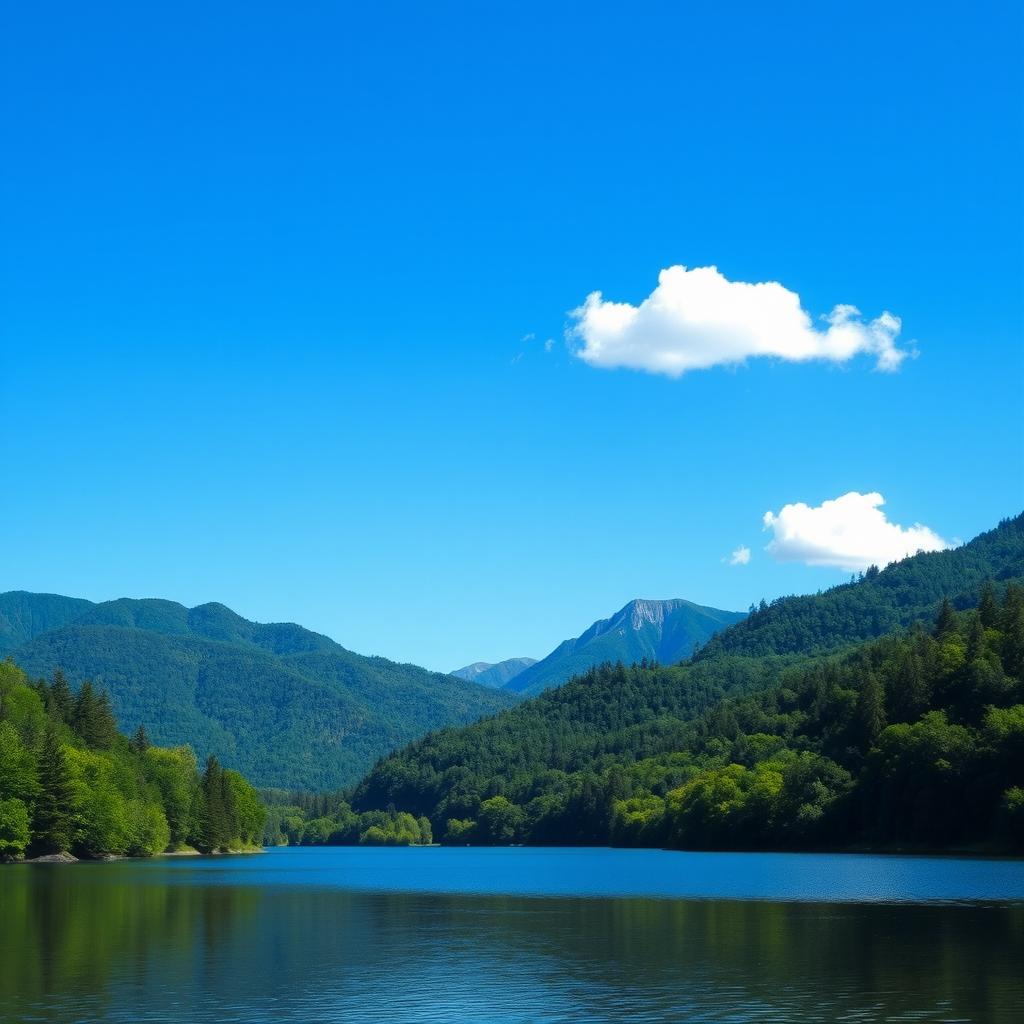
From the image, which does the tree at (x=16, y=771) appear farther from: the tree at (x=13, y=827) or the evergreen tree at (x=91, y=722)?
the evergreen tree at (x=91, y=722)

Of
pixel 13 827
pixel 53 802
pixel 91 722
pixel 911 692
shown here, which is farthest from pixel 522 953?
pixel 91 722

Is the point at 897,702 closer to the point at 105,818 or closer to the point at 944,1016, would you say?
the point at 105,818

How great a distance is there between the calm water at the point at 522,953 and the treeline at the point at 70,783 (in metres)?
47.1

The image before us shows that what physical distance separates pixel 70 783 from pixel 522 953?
11026 centimetres

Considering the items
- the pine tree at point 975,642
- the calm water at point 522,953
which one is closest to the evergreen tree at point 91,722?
the calm water at point 522,953

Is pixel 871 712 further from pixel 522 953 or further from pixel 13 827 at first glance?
pixel 522 953

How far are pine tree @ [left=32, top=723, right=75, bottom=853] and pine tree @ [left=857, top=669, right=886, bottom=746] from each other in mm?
106776

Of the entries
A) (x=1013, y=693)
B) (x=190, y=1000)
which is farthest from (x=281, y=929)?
(x=1013, y=693)

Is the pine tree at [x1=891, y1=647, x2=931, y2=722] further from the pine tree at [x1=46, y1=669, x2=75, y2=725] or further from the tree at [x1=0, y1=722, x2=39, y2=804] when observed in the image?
the pine tree at [x1=46, y1=669, x2=75, y2=725]

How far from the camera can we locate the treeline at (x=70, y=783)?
485ft

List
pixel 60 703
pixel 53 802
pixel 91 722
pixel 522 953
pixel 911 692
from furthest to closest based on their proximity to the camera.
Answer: pixel 60 703
pixel 91 722
pixel 911 692
pixel 53 802
pixel 522 953

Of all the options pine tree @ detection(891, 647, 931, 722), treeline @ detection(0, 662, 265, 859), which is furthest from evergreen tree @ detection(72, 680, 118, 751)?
pine tree @ detection(891, 647, 931, 722)

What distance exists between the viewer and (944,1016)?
37375mm

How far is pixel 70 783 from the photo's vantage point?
6014 inches
